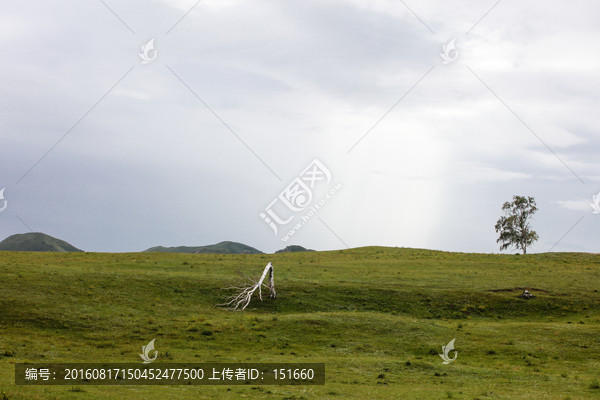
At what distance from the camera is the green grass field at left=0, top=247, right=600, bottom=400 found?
28.0m

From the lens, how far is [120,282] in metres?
48.5

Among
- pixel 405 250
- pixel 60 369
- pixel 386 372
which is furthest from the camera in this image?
pixel 405 250

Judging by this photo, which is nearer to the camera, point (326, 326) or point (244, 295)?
point (326, 326)

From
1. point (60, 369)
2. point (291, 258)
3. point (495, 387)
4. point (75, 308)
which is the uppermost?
point (291, 258)

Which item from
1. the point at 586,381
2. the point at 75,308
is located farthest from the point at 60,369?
the point at 586,381

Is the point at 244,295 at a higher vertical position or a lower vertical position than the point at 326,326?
higher

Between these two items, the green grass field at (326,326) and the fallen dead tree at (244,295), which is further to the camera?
the fallen dead tree at (244,295)

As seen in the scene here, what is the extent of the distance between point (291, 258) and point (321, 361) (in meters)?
47.4

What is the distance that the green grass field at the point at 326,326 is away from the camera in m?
28.0

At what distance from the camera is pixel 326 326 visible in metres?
41.4

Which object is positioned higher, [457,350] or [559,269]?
[559,269]

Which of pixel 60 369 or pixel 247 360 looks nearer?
pixel 60 369

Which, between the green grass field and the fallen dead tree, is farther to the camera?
the fallen dead tree

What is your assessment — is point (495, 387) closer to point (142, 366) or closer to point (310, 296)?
point (142, 366)
